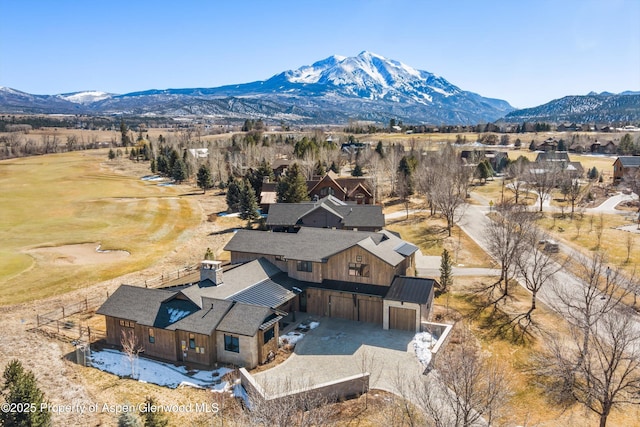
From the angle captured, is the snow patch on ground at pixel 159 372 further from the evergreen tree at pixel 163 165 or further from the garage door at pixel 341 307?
the evergreen tree at pixel 163 165

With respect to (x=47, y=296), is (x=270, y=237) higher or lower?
higher

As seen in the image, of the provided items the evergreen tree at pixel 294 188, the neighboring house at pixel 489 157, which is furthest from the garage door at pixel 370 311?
the neighboring house at pixel 489 157

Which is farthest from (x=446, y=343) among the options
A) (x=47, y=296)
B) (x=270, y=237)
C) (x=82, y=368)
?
(x=47, y=296)

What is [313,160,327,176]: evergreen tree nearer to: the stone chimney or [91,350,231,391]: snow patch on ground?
the stone chimney

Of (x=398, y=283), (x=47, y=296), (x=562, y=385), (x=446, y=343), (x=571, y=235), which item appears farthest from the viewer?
(x=571, y=235)

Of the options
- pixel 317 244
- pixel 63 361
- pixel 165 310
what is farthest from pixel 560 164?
pixel 63 361

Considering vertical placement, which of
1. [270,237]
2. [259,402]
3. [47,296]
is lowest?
[47,296]

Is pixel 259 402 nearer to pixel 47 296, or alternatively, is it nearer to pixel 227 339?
pixel 227 339

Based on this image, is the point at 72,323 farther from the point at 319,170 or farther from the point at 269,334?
the point at 319,170
